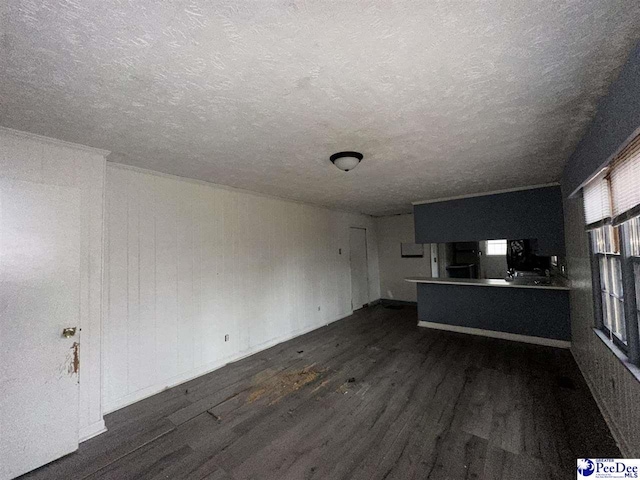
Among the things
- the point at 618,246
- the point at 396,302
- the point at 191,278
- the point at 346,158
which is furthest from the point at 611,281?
the point at 396,302

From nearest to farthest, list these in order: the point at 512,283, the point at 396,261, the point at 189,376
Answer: the point at 189,376, the point at 512,283, the point at 396,261

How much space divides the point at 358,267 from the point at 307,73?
5858mm

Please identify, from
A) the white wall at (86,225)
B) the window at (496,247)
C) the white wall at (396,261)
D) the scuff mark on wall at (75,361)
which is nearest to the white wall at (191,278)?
the white wall at (86,225)

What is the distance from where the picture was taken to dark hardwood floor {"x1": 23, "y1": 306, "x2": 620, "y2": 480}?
193cm

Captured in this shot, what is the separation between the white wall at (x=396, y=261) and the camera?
283 inches

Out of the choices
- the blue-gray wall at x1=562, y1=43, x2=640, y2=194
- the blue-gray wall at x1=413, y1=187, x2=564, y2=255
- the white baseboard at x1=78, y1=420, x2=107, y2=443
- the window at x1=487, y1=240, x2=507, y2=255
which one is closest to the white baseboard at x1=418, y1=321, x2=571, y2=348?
the blue-gray wall at x1=413, y1=187, x2=564, y2=255

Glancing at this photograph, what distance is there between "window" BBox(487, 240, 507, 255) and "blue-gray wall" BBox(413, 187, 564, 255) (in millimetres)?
756

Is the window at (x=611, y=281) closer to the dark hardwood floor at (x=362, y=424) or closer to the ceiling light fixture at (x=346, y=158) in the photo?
the dark hardwood floor at (x=362, y=424)

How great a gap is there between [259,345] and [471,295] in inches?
155

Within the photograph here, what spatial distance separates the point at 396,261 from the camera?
24.5 feet

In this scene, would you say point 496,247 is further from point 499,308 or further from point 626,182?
point 626,182

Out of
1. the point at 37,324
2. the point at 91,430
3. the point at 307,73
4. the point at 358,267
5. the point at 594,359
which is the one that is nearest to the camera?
the point at 307,73

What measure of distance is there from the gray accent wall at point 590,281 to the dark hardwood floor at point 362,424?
0.20 metres

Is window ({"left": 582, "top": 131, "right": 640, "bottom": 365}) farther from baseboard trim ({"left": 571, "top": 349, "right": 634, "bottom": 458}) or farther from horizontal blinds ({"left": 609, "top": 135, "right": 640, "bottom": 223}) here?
baseboard trim ({"left": 571, "top": 349, "right": 634, "bottom": 458})
